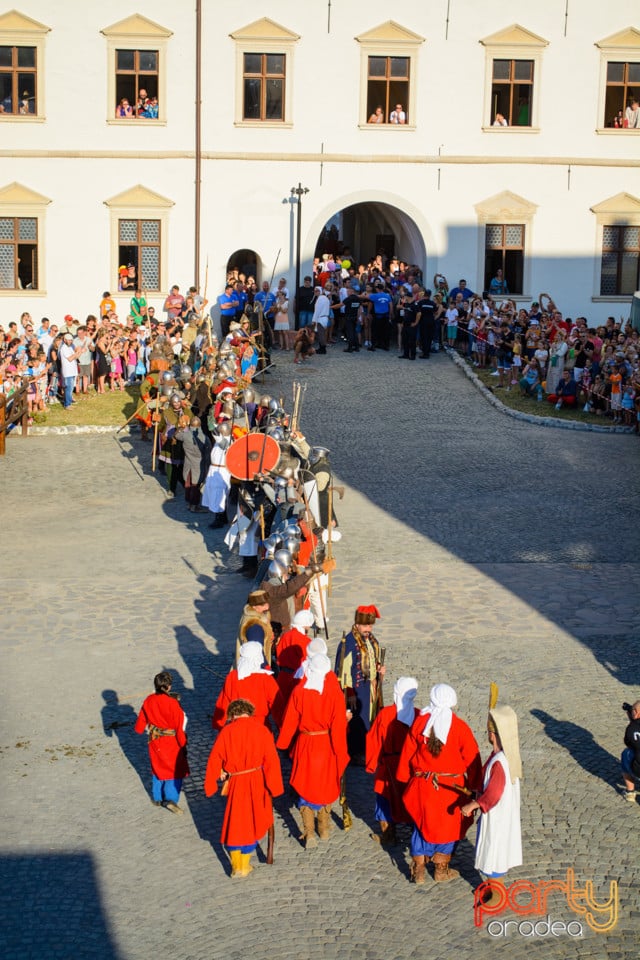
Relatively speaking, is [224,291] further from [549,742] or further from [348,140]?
[549,742]

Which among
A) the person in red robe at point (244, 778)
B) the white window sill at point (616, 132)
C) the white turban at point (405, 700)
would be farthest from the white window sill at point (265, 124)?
the person in red robe at point (244, 778)

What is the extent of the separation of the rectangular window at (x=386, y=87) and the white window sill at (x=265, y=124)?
2.05m

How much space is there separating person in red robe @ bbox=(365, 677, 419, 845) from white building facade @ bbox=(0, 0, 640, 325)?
2365 centimetres

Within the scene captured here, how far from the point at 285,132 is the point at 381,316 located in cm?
573

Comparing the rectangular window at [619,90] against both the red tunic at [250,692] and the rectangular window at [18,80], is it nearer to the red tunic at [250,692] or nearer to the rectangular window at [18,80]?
the rectangular window at [18,80]

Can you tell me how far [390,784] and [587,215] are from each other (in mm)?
26415

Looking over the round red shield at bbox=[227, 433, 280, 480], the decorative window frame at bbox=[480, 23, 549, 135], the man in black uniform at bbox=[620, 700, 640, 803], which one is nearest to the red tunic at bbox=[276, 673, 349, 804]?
the man in black uniform at bbox=[620, 700, 640, 803]

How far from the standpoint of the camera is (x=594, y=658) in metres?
12.4

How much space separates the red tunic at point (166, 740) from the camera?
922 cm

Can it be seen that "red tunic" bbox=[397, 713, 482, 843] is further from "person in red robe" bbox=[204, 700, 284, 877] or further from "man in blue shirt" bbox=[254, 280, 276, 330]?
"man in blue shirt" bbox=[254, 280, 276, 330]

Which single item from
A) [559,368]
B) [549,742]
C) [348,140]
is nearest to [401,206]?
[348,140]

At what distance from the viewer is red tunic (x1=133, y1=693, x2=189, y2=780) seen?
30.2ft

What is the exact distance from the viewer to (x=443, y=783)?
327 inches

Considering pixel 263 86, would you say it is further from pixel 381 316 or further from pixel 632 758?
pixel 632 758
